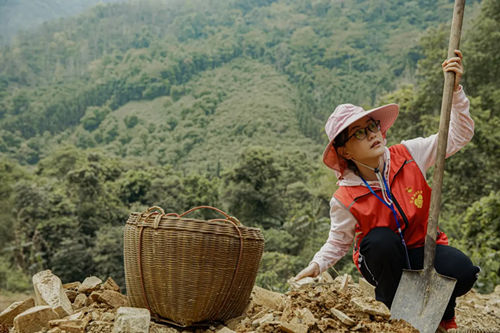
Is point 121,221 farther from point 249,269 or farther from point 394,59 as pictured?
point 394,59

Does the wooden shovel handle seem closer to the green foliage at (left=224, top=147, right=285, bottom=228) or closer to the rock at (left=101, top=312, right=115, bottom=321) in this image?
the rock at (left=101, top=312, right=115, bottom=321)

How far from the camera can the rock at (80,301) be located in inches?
100

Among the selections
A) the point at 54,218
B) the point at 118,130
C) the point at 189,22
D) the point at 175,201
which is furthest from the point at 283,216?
the point at 189,22

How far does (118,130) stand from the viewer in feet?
235

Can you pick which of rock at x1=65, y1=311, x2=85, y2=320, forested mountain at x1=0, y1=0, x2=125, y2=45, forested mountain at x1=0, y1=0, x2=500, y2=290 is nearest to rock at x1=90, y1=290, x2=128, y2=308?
rock at x1=65, y1=311, x2=85, y2=320

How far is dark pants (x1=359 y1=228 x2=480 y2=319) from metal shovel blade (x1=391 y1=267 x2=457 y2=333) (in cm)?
7

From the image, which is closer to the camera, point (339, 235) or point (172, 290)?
point (172, 290)

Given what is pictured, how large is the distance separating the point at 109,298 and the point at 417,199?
1.85m

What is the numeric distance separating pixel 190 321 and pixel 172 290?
200mm

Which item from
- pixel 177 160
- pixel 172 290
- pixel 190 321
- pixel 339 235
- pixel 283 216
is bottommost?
pixel 177 160

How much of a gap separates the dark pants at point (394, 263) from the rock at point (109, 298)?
4.72 ft

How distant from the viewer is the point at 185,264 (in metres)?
2.18

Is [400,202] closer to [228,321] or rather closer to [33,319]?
[228,321]

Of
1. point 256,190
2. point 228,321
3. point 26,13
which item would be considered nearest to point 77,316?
point 228,321
